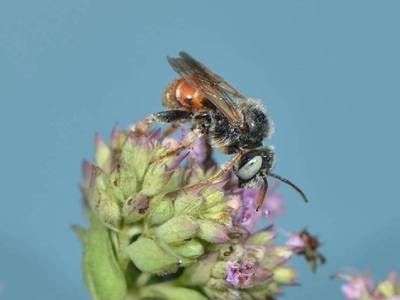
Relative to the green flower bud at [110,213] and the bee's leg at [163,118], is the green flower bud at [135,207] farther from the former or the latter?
the bee's leg at [163,118]

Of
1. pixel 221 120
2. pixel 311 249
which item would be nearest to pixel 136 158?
pixel 221 120

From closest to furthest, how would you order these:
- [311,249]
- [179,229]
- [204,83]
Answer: [179,229] < [204,83] < [311,249]

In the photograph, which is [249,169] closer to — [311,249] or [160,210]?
[160,210]

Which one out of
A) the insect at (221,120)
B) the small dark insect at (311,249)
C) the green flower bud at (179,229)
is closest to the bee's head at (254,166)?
the insect at (221,120)

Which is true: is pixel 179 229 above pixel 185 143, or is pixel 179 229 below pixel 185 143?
below

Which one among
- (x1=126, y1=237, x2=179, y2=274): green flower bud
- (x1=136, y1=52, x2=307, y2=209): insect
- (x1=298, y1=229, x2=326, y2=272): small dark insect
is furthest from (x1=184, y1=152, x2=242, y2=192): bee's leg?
(x1=298, y1=229, x2=326, y2=272): small dark insect

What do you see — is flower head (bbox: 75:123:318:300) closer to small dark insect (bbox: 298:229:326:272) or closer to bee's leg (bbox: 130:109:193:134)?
bee's leg (bbox: 130:109:193:134)
